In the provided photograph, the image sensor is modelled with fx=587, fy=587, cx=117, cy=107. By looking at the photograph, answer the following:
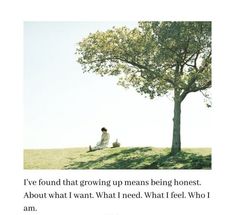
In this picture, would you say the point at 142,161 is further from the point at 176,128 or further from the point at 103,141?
the point at 176,128

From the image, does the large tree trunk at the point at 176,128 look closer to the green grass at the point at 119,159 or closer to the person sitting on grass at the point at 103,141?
the green grass at the point at 119,159

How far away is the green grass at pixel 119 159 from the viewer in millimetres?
17969

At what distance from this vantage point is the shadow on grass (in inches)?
708

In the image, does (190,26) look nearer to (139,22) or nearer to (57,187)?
(139,22)

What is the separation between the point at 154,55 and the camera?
62.8ft

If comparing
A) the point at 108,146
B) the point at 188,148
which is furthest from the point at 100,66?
the point at 188,148

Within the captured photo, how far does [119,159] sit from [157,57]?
3.53m

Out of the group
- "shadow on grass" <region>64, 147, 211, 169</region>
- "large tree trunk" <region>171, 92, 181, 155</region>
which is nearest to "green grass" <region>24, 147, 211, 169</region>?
"shadow on grass" <region>64, 147, 211, 169</region>

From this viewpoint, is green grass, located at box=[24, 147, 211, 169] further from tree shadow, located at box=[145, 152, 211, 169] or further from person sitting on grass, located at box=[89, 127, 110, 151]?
person sitting on grass, located at box=[89, 127, 110, 151]

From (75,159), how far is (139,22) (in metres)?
4.77

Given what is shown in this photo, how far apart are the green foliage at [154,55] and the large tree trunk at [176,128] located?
0.92 ft

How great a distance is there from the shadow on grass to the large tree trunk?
0.20m

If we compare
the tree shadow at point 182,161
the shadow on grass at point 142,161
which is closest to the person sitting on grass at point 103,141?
the shadow on grass at point 142,161

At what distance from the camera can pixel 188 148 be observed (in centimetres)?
1873
